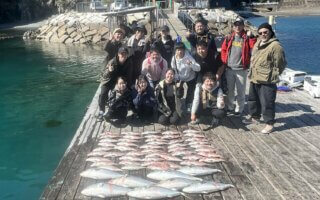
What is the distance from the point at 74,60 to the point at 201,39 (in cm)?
2106

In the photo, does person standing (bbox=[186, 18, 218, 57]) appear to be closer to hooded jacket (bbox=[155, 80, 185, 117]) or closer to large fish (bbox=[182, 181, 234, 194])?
hooded jacket (bbox=[155, 80, 185, 117])

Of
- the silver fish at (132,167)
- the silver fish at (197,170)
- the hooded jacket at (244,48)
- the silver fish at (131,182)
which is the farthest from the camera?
the hooded jacket at (244,48)

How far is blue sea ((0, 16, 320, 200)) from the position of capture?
29.5ft

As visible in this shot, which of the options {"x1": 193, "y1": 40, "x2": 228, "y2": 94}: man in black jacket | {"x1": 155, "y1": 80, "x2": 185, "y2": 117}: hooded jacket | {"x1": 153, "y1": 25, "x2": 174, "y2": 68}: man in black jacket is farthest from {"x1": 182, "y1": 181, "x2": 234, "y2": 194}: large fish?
{"x1": 153, "y1": 25, "x2": 174, "y2": 68}: man in black jacket

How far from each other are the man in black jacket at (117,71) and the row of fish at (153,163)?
114cm

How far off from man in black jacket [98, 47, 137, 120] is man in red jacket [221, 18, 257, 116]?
6.55 ft

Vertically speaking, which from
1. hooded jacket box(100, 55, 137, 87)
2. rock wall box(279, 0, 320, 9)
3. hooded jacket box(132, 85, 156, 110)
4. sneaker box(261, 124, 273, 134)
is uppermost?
rock wall box(279, 0, 320, 9)

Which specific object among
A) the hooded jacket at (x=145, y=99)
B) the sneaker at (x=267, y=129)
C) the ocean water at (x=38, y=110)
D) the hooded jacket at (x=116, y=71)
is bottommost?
the ocean water at (x=38, y=110)

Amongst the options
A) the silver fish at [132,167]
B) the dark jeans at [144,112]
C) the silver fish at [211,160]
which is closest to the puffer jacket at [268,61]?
the silver fish at [211,160]

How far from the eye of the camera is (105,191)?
14.7 ft

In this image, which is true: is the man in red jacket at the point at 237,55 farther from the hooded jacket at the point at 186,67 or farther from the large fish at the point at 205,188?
the large fish at the point at 205,188

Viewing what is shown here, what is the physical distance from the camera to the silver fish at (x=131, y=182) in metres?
4.67

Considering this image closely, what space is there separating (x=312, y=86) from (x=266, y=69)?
411 cm

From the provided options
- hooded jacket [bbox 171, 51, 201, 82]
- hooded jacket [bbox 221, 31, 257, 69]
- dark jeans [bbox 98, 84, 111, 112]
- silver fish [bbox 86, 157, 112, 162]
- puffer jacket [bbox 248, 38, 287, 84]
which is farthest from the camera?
dark jeans [bbox 98, 84, 111, 112]
